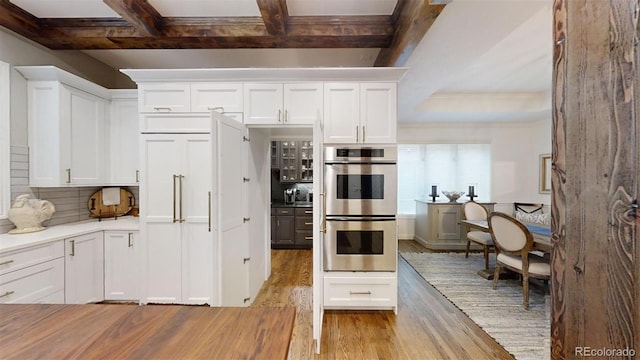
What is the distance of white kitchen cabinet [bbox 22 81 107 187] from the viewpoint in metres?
2.47

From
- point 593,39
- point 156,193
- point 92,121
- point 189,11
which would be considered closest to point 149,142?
point 156,193

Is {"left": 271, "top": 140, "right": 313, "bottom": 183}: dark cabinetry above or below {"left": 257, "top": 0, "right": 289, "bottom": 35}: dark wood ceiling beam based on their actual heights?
below

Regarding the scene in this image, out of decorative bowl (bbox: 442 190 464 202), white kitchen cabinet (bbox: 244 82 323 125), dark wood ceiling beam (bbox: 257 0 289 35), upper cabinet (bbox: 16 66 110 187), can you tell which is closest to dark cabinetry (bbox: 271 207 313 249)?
white kitchen cabinet (bbox: 244 82 323 125)

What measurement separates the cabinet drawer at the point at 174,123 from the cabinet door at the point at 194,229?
5.8 inches

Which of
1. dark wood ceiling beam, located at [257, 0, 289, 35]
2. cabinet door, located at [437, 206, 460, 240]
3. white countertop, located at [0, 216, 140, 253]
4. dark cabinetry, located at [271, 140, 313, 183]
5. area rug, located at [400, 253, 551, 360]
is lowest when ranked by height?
area rug, located at [400, 253, 551, 360]

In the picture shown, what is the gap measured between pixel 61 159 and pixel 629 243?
12.6 feet

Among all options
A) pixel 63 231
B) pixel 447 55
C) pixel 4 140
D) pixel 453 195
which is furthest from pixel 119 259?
pixel 453 195

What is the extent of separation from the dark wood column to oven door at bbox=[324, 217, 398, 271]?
1914mm

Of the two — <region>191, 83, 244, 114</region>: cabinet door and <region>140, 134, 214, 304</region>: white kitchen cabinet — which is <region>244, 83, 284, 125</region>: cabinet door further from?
<region>140, 134, 214, 304</region>: white kitchen cabinet

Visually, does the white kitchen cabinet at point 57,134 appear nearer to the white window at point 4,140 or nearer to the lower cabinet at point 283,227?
the white window at point 4,140

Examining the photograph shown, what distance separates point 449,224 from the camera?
4816 mm

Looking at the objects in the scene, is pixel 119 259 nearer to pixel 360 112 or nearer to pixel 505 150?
pixel 360 112

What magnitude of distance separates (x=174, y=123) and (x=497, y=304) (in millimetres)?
3999

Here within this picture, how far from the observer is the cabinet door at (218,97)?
2.60 meters
